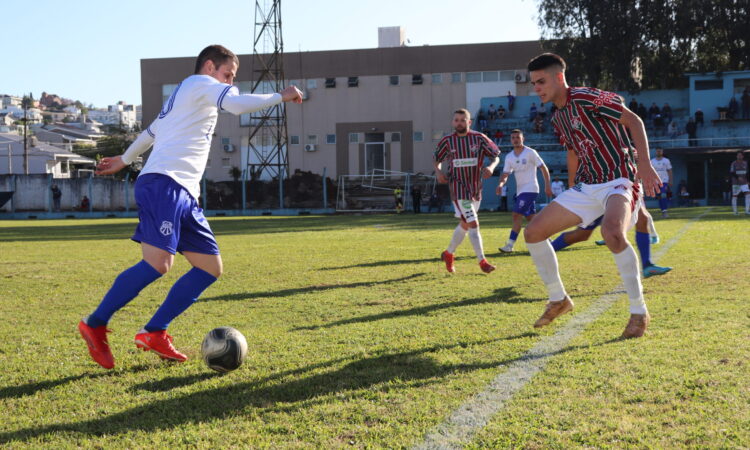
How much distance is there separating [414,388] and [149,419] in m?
1.28

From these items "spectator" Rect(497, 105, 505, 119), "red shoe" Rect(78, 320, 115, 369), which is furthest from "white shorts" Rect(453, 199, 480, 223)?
"spectator" Rect(497, 105, 505, 119)

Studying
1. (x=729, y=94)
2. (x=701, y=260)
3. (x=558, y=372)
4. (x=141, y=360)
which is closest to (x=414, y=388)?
(x=558, y=372)

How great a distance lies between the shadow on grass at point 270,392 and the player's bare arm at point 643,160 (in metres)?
1.20

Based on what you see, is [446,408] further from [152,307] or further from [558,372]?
[152,307]

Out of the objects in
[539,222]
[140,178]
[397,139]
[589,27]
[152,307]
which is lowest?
[152,307]

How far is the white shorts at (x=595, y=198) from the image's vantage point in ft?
17.0

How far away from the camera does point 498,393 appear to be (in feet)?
11.7

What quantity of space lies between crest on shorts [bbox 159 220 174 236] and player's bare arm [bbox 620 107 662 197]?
10.2 feet

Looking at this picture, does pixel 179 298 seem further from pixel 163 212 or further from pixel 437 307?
pixel 437 307

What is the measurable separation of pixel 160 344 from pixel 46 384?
0.70 m

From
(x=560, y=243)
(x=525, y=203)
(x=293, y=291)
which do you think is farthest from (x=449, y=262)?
(x=525, y=203)

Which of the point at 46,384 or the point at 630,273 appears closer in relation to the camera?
the point at 46,384

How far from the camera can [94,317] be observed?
4.36 m

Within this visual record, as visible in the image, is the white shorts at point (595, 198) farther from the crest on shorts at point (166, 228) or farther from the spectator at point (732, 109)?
the spectator at point (732, 109)
